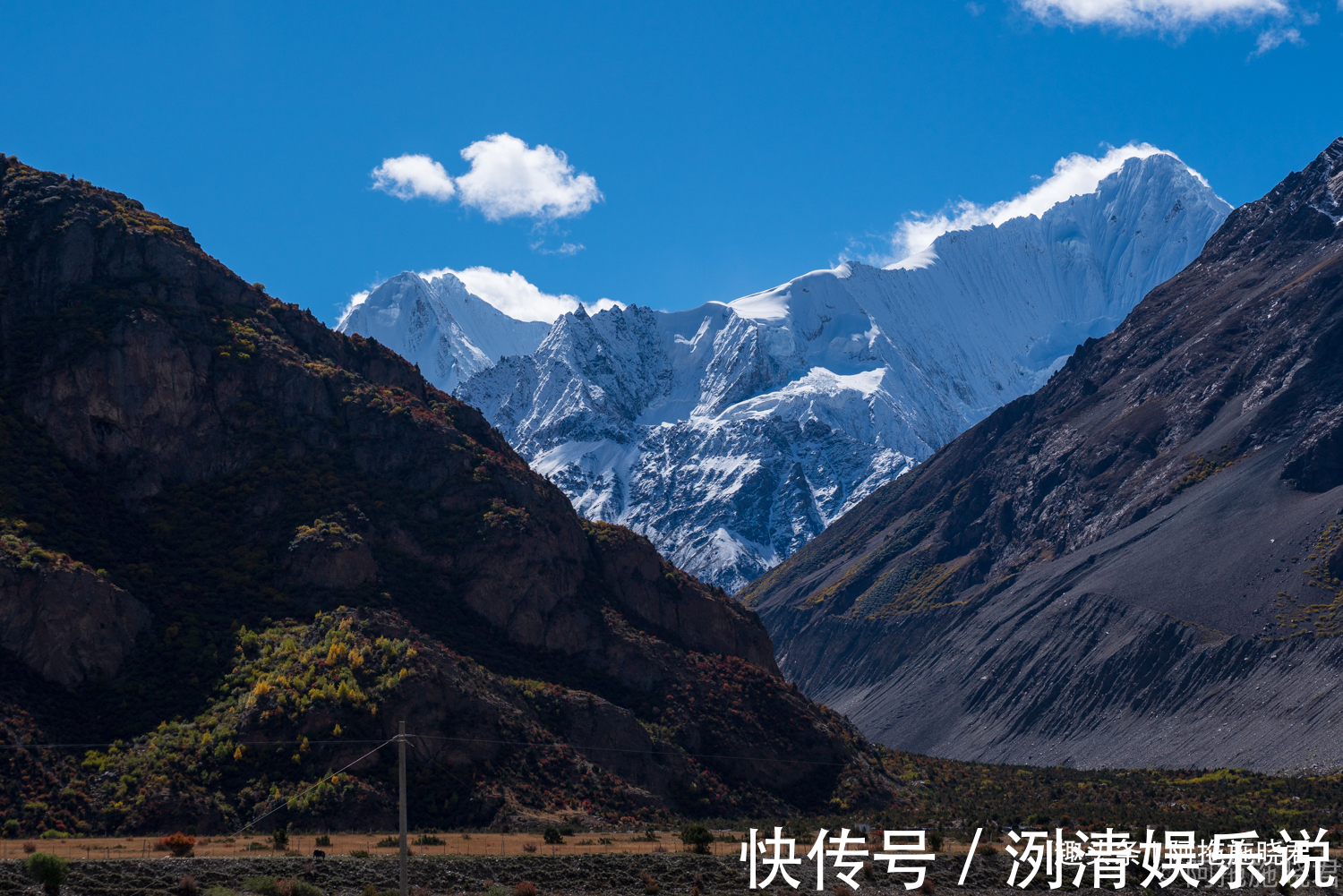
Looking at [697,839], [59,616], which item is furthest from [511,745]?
[59,616]

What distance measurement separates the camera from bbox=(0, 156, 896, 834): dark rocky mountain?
70938 mm

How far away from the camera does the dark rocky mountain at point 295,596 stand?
70938 mm

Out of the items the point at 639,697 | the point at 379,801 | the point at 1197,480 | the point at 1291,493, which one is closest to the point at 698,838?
the point at 379,801

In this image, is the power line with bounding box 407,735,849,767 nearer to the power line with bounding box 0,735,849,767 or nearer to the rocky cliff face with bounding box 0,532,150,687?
the power line with bounding box 0,735,849,767

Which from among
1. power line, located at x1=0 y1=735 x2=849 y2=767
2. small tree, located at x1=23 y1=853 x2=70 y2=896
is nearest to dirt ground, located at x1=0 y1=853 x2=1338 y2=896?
small tree, located at x1=23 y1=853 x2=70 y2=896

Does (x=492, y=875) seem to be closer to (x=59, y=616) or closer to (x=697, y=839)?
(x=697, y=839)

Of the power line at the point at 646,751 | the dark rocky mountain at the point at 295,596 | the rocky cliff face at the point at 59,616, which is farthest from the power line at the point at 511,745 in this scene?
the rocky cliff face at the point at 59,616

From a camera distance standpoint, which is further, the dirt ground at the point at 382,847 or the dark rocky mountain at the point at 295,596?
the dark rocky mountain at the point at 295,596

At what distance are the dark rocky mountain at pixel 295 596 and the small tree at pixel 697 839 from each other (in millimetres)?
10700

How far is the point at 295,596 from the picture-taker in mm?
83625

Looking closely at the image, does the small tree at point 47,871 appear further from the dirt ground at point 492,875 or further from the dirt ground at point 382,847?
the dirt ground at point 382,847

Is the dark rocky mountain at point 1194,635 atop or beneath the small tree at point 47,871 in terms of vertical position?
atop

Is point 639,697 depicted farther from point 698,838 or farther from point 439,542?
point 698,838

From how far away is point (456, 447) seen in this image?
101438mm
